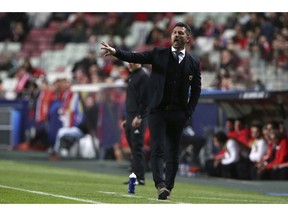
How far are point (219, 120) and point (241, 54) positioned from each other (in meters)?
4.69

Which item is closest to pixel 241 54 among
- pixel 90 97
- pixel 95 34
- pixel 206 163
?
pixel 90 97

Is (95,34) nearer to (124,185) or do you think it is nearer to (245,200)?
(124,185)

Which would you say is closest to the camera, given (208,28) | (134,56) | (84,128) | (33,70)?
(134,56)

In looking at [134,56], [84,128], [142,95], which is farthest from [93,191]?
[84,128]

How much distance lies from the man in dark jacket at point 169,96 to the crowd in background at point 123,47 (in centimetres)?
701

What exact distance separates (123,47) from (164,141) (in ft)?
63.3

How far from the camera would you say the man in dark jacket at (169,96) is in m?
12.0

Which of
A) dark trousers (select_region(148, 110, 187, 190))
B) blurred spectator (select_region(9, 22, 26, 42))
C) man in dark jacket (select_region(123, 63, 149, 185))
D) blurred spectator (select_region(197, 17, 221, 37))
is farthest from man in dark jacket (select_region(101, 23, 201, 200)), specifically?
blurred spectator (select_region(9, 22, 26, 42))

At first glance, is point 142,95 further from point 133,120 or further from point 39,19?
point 39,19

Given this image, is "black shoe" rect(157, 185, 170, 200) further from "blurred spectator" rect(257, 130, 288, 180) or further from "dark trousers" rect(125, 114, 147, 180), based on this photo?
"blurred spectator" rect(257, 130, 288, 180)

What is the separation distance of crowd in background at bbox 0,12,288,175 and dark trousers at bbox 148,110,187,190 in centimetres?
703

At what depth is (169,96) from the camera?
1213 cm

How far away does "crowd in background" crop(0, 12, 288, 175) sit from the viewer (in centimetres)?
2394

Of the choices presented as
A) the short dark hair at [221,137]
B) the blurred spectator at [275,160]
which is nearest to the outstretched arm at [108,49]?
the blurred spectator at [275,160]
